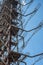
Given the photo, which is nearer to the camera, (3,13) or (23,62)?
(23,62)

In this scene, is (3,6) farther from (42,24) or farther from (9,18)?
(42,24)

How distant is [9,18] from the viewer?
905 inches

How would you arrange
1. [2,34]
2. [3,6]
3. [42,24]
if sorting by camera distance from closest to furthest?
[42,24] < [2,34] < [3,6]

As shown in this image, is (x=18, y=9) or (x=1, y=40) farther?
(x=18, y=9)

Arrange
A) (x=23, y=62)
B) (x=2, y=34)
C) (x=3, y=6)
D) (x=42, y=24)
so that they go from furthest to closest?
1. (x=3, y=6)
2. (x=2, y=34)
3. (x=23, y=62)
4. (x=42, y=24)

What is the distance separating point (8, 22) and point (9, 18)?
50cm

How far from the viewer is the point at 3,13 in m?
→ 23.3

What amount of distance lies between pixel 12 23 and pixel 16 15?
26.6 inches

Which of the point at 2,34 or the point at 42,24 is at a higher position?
the point at 42,24

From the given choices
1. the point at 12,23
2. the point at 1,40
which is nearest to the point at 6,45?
the point at 1,40

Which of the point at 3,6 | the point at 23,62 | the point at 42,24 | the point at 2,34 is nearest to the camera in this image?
the point at 42,24

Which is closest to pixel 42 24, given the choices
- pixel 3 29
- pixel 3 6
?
pixel 3 29

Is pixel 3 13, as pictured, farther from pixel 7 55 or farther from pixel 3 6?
pixel 7 55

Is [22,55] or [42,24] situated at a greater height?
[42,24]
